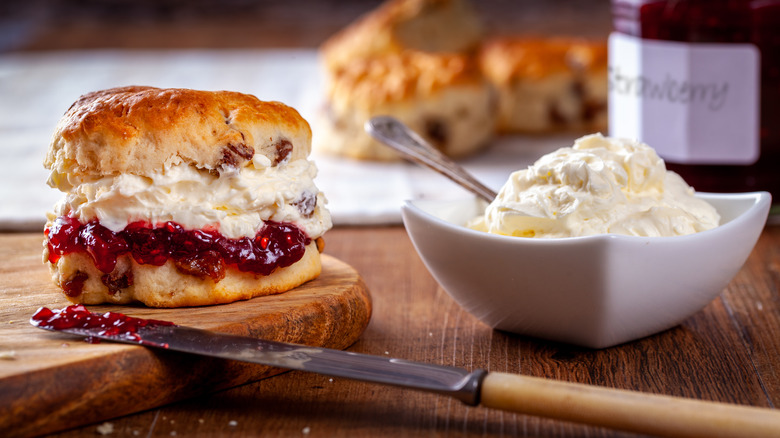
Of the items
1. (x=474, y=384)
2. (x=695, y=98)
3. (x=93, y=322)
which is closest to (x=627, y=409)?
(x=474, y=384)

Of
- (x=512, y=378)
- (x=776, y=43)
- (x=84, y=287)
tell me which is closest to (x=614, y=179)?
(x=512, y=378)

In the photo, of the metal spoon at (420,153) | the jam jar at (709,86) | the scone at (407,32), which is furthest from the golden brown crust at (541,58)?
the metal spoon at (420,153)

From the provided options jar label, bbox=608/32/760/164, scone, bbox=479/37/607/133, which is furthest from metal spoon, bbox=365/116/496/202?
scone, bbox=479/37/607/133

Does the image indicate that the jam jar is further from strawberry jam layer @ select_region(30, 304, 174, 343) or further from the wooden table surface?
strawberry jam layer @ select_region(30, 304, 174, 343)

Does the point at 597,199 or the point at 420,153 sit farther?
the point at 420,153

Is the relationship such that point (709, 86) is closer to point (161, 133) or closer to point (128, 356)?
point (161, 133)

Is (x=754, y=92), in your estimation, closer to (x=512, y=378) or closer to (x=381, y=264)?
(x=381, y=264)
